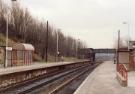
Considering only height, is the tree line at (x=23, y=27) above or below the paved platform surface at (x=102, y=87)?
above

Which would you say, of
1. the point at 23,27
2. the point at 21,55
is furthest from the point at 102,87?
the point at 23,27

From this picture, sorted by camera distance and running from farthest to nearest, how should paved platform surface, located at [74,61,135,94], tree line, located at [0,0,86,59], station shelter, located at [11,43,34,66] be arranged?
tree line, located at [0,0,86,59], station shelter, located at [11,43,34,66], paved platform surface, located at [74,61,135,94]

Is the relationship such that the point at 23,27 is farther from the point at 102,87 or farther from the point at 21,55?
the point at 102,87

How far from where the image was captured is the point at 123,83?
74.3ft

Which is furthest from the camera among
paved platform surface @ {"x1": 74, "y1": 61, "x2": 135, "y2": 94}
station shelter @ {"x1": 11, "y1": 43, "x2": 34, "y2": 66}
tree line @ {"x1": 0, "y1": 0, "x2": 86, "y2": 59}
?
tree line @ {"x1": 0, "y1": 0, "x2": 86, "y2": 59}

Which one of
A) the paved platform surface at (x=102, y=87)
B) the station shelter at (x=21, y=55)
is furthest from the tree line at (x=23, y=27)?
the paved platform surface at (x=102, y=87)

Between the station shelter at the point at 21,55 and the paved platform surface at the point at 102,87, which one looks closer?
the paved platform surface at the point at 102,87

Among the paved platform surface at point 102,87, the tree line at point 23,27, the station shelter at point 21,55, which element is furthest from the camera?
the tree line at point 23,27

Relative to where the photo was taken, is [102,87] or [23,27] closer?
[102,87]

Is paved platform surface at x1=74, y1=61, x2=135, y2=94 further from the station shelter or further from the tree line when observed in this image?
the tree line

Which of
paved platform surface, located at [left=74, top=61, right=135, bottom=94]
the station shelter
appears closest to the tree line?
the station shelter

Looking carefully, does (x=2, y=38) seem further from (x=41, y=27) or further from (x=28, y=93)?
(x=28, y=93)

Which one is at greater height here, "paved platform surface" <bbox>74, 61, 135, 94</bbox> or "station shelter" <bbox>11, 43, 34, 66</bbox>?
"station shelter" <bbox>11, 43, 34, 66</bbox>

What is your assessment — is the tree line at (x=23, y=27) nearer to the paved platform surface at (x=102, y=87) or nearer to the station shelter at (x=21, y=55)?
the station shelter at (x=21, y=55)
